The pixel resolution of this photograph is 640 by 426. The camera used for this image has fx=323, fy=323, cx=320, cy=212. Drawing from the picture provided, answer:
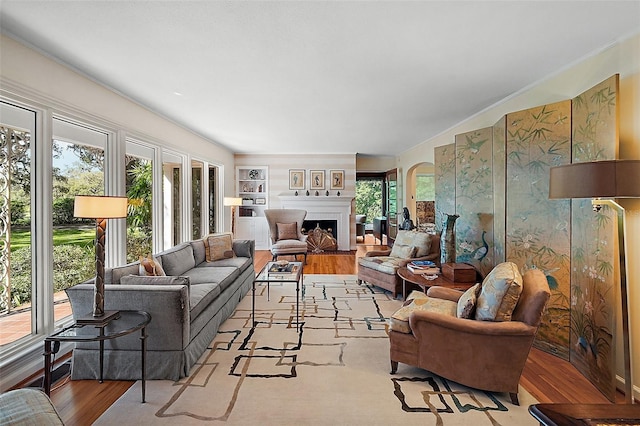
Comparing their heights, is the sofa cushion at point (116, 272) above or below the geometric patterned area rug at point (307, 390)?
above

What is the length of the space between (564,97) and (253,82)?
119 inches

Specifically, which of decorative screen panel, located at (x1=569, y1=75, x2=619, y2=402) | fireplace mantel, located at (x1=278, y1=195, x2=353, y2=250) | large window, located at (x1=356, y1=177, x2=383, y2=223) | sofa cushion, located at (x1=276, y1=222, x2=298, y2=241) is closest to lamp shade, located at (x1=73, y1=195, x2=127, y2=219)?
decorative screen panel, located at (x1=569, y1=75, x2=619, y2=402)

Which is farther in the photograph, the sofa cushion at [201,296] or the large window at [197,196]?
the large window at [197,196]

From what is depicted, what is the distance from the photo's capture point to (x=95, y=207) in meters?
2.21

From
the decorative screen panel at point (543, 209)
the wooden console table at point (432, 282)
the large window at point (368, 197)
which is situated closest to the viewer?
the decorative screen panel at point (543, 209)

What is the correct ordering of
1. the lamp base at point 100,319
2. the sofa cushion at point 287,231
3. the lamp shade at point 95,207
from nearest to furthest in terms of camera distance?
the lamp base at point 100,319 → the lamp shade at point 95,207 → the sofa cushion at point 287,231

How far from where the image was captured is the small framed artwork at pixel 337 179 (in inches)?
343

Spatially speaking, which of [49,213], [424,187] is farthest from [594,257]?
[424,187]

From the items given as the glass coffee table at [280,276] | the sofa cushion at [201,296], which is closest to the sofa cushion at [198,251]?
the glass coffee table at [280,276]

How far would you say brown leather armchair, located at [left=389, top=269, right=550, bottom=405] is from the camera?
2.16 meters

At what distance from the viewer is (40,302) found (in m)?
2.72

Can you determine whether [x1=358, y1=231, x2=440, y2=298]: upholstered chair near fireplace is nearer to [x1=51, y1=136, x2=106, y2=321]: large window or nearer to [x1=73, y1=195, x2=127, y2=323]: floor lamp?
[x1=73, y1=195, x2=127, y2=323]: floor lamp

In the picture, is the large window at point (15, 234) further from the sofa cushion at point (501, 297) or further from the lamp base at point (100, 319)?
the sofa cushion at point (501, 297)

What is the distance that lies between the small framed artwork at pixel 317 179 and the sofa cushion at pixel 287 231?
1.94 m
